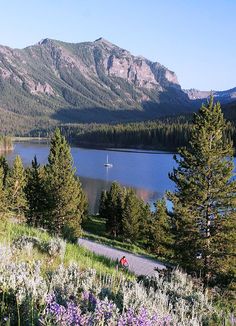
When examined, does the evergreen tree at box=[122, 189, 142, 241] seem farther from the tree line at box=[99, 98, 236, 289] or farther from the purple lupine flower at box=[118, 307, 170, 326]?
the purple lupine flower at box=[118, 307, 170, 326]

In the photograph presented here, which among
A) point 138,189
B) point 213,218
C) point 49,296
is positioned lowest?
point 138,189

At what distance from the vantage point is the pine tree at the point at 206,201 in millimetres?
22188

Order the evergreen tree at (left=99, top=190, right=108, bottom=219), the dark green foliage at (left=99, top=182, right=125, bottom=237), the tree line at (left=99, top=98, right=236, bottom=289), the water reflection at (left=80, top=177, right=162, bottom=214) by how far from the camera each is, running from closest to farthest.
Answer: the tree line at (left=99, top=98, right=236, bottom=289)
the dark green foliage at (left=99, top=182, right=125, bottom=237)
the evergreen tree at (left=99, top=190, right=108, bottom=219)
the water reflection at (left=80, top=177, right=162, bottom=214)

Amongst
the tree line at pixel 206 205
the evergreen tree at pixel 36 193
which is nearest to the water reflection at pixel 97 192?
the evergreen tree at pixel 36 193

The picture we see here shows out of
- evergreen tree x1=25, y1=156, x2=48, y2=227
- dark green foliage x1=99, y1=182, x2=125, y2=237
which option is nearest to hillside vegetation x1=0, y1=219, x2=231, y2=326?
evergreen tree x1=25, y1=156, x2=48, y2=227

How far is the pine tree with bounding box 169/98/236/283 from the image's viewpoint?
22188 mm

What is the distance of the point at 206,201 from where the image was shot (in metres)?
23.6

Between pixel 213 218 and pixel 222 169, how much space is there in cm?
274

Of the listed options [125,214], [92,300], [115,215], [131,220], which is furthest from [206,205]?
[115,215]

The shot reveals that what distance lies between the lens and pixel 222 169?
23.8 metres

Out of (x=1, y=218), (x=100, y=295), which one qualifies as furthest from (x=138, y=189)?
(x=100, y=295)

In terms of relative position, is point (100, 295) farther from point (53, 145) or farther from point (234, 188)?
point (53, 145)

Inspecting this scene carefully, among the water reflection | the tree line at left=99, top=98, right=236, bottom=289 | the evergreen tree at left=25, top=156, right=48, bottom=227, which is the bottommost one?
the water reflection

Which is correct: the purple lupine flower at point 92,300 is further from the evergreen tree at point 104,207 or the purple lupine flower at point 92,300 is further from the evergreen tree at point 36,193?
the evergreen tree at point 104,207
